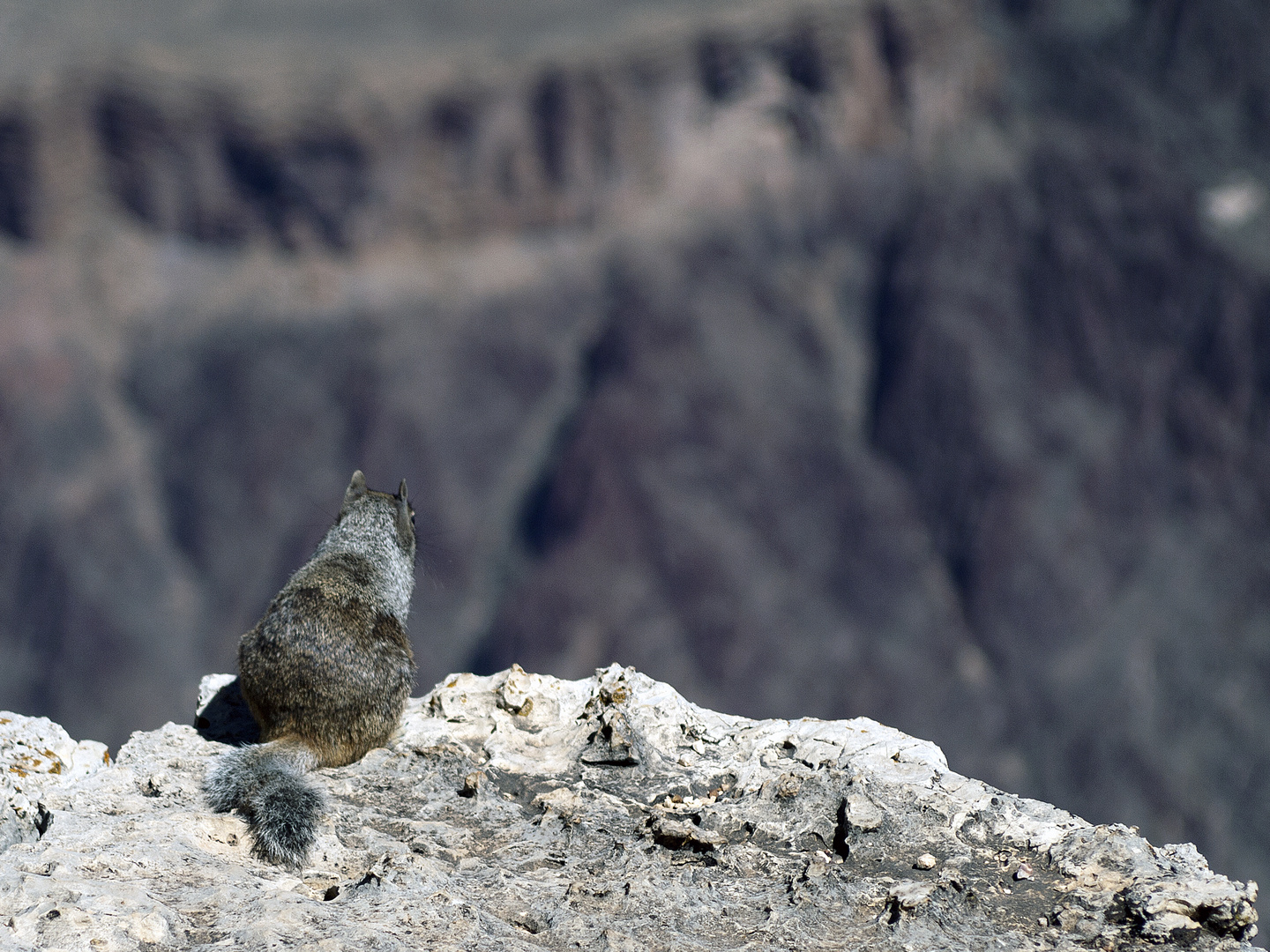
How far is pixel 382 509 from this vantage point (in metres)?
14.3

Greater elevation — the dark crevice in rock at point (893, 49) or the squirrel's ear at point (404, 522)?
the dark crevice in rock at point (893, 49)

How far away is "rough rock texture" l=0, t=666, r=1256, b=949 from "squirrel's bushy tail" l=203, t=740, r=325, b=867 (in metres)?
0.15

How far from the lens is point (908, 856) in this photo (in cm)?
909

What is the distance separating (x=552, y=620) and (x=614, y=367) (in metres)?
24.5

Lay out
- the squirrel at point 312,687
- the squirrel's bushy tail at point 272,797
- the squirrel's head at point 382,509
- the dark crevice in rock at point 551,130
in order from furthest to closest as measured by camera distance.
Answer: the dark crevice in rock at point 551,130, the squirrel's head at point 382,509, the squirrel at point 312,687, the squirrel's bushy tail at point 272,797

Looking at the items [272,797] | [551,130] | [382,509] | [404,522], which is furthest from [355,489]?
[551,130]

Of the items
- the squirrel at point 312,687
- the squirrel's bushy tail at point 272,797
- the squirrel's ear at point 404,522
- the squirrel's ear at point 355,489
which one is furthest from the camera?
the squirrel's ear at point 355,489

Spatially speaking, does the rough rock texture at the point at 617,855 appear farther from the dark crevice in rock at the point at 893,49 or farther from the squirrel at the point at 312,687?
the dark crevice in rock at the point at 893,49

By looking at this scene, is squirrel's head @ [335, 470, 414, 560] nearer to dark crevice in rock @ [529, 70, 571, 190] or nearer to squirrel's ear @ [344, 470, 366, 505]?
squirrel's ear @ [344, 470, 366, 505]

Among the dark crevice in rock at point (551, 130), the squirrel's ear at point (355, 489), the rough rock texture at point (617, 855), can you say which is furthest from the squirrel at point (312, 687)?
the dark crevice in rock at point (551, 130)

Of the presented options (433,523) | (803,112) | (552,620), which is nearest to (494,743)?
(433,523)

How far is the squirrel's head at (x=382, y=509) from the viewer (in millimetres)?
14164

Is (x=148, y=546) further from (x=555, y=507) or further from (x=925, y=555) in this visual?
(x=925, y=555)

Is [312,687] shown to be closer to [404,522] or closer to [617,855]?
[617,855]
